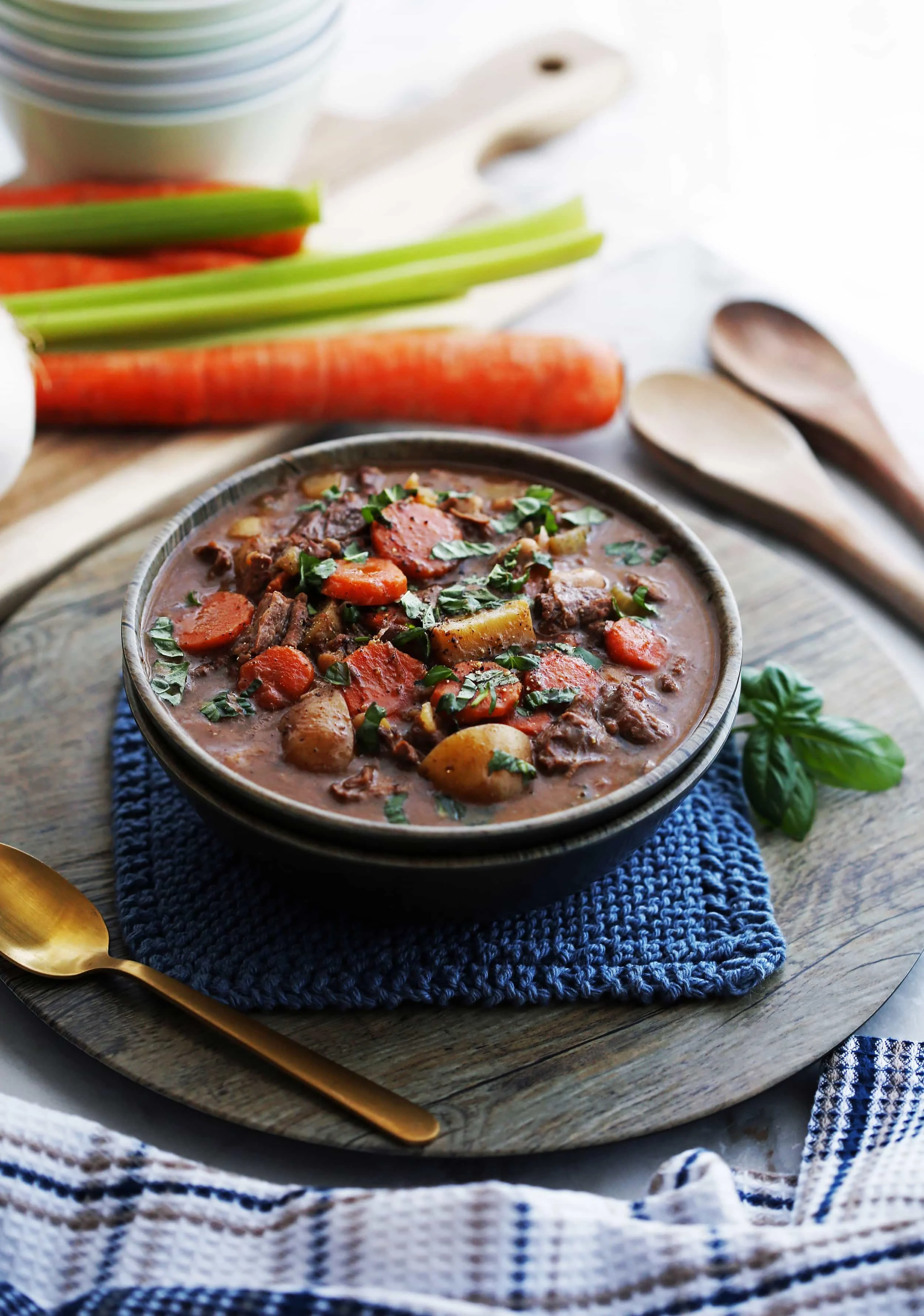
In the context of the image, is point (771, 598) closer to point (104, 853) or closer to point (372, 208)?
point (104, 853)

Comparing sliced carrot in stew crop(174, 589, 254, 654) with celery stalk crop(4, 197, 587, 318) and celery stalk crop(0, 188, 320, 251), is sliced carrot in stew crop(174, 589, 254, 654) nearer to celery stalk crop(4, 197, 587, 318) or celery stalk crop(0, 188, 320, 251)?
celery stalk crop(4, 197, 587, 318)

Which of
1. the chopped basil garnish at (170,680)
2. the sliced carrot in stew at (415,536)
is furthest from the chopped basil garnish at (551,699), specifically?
the chopped basil garnish at (170,680)

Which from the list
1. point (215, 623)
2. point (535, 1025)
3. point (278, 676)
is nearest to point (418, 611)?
point (278, 676)

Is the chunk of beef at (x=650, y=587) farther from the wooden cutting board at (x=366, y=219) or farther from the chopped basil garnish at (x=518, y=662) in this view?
the wooden cutting board at (x=366, y=219)

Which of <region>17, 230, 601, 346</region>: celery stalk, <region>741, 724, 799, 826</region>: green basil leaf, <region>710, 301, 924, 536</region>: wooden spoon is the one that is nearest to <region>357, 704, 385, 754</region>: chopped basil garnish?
<region>741, 724, 799, 826</region>: green basil leaf

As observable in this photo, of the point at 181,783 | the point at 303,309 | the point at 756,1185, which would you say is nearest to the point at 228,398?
the point at 303,309

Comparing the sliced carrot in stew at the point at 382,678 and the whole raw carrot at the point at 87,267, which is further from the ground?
the sliced carrot in stew at the point at 382,678

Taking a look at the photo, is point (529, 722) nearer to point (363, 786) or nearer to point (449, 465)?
point (363, 786)
